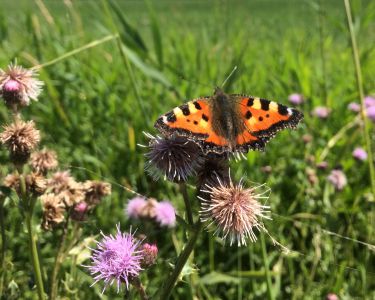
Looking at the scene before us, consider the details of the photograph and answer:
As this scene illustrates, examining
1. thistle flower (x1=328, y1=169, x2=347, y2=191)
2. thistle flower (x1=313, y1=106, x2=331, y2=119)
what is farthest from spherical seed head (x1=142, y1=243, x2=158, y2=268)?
thistle flower (x1=313, y1=106, x2=331, y2=119)

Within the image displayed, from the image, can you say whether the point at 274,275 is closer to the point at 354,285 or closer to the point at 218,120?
the point at 354,285

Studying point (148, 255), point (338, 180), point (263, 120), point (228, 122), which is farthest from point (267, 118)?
point (338, 180)

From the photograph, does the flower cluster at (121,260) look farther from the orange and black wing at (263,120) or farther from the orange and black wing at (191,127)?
the orange and black wing at (263,120)

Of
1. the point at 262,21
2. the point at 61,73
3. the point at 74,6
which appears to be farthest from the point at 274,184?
the point at 262,21

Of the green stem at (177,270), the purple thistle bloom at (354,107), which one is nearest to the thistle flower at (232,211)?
the green stem at (177,270)

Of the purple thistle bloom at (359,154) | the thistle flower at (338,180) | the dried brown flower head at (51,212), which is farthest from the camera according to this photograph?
the purple thistle bloom at (359,154)

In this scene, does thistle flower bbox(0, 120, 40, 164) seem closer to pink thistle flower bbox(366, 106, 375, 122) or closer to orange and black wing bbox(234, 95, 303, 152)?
orange and black wing bbox(234, 95, 303, 152)
